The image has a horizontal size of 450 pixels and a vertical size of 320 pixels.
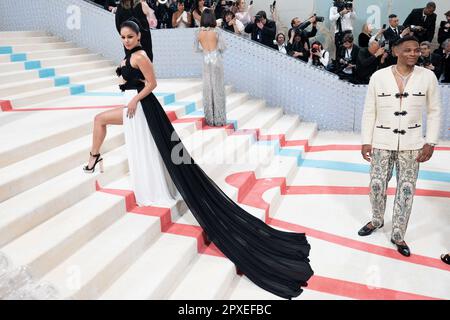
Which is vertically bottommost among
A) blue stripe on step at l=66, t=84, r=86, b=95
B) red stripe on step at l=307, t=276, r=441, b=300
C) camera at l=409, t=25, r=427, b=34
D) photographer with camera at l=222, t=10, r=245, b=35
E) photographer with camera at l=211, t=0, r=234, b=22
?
red stripe on step at l=307, t=276, r=441, b=300

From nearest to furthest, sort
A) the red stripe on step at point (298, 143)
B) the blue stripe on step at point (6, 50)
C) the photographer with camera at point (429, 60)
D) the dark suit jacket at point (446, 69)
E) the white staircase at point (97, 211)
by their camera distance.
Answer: the white staircase at point (97, 211)
the red stripe on step at point (298, 143)
the blue stripe on step at point (6, 50)
the photographer with camera at point (429, 60)
the dark suit jacket at point (446, 69)

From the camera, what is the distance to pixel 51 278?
2375 millimetres

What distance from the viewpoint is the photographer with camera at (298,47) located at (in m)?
7.61

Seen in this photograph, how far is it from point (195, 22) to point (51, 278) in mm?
5888

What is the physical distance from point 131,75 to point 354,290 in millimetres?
2249

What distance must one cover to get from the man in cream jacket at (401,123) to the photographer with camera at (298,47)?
4.59m

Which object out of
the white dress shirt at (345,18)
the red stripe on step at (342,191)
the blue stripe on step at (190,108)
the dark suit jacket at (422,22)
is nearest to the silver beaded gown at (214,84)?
the blue stripe on step at (190,108)

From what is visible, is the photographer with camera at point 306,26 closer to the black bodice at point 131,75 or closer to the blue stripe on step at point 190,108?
the blue stripe on step at point 190,108

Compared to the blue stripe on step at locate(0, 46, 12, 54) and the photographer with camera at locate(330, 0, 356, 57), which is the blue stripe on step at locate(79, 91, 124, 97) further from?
the photographer with camera at locate(330, 0, 356, 57)

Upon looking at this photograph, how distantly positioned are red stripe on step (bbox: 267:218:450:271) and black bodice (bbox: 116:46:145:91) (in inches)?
67.9

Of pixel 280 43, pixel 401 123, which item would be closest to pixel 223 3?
pixel 280 43

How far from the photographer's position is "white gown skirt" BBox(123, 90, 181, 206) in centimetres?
317

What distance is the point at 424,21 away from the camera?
772 centimetres

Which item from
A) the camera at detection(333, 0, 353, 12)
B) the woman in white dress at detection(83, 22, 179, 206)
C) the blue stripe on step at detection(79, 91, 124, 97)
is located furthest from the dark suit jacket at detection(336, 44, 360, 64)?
the woman in white dress at detection(83, 22, 179, 206)
